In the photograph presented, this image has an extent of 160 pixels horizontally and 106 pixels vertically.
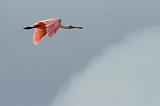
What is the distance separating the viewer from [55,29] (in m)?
17.7

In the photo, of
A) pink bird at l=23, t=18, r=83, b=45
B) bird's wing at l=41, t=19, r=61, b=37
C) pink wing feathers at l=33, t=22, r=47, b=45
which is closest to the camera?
bird's wing at l=41, t=19, r=61, b=37

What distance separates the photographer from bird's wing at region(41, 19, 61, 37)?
1716 cm

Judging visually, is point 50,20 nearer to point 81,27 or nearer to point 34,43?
point 34,43

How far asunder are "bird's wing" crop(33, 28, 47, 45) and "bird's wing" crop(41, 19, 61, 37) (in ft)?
1.25

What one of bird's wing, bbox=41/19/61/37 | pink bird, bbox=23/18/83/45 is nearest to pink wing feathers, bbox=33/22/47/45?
pink bird, bbox=23/18/83/45

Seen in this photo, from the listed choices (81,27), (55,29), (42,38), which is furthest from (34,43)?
(81,27)

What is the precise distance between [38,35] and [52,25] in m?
1.75

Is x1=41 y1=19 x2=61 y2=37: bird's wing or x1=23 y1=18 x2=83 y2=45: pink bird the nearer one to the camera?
x1=41 y1=19 x2=61 y2=37: bird's wing

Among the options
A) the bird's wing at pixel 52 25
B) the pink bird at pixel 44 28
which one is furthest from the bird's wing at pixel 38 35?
the bird's wing at pixel 52 25

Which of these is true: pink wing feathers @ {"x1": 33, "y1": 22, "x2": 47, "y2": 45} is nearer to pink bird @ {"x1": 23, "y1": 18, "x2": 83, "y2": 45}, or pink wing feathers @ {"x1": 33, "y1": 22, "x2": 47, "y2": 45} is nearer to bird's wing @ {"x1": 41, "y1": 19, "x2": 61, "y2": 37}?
pink bird @ {"x1": 23, "y1": 18, "x2": 83, "y2": 45}

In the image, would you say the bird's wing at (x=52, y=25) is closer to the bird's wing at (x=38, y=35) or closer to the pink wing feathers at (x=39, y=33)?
the pink wing feathers at (x=39, y=33)

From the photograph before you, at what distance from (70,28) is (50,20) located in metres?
4.16

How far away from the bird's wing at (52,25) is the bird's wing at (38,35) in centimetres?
38

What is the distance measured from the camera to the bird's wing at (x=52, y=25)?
17156mm
